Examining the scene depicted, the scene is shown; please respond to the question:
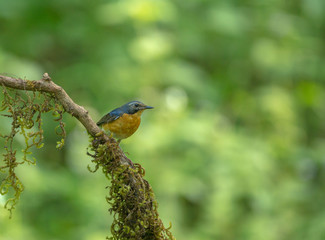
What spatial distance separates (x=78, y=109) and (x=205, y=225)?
514cm

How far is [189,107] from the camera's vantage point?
8273mm

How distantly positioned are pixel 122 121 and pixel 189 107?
9.70 feet

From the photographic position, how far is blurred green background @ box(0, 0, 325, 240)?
7.19 m

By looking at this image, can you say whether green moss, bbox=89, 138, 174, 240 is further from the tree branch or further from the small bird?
the small bird

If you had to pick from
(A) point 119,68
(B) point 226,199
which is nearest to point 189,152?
(B) point 226,199

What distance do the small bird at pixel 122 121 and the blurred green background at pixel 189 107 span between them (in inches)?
41.0

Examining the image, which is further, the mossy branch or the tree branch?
the mossy branch

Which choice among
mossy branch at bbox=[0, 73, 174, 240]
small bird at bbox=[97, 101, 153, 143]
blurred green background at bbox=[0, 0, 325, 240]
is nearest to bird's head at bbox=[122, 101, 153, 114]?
small bird at bbox=[97, 101, 153, 143]

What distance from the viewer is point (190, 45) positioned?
9391mm

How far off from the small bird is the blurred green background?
104 cm

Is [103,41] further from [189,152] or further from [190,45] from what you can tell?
[189,152]

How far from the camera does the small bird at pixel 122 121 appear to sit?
5.47 m

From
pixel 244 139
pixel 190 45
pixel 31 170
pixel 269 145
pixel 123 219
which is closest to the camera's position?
pixel 123 219

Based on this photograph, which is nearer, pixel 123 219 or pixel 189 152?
pixel 123 219
